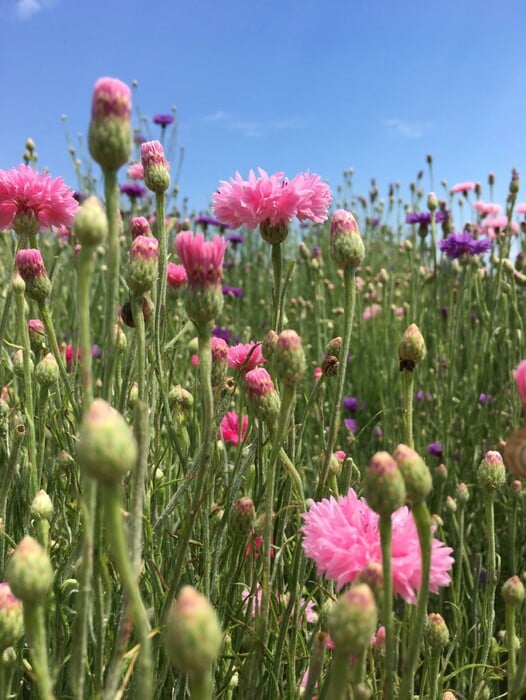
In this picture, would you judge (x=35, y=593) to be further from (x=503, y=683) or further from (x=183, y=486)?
(x=503, y=683)

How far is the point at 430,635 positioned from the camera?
29.7 inches

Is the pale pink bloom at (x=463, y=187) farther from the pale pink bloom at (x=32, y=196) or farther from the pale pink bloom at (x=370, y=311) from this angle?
the pale pink bloom at (x=32, y=196)

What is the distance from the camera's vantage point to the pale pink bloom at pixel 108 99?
1.68 feet

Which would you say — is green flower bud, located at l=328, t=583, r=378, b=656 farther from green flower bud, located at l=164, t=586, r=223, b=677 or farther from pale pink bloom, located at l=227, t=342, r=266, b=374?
pale pink bloom, located at l=227, t=342, r=266, b=374

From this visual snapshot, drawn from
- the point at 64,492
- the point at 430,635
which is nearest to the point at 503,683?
the point at 430,635

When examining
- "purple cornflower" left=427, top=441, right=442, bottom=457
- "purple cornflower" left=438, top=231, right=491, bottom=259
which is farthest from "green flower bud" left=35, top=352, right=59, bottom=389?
"purple cornflower" left=438, top=231, right=491, bottom=259

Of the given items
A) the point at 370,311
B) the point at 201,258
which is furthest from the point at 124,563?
the point at 370,311

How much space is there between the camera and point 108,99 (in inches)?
20.2

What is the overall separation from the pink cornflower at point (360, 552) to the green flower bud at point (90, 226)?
0.30 meters

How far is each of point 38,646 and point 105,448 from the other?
0.16 meters

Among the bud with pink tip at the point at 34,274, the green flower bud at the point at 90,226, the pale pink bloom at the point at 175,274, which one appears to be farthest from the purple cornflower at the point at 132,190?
the green flower bud at the point at 90,226

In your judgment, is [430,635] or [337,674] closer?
[337,674]

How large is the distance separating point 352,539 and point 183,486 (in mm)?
201

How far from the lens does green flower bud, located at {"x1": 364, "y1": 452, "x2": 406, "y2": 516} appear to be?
1.51 ft
